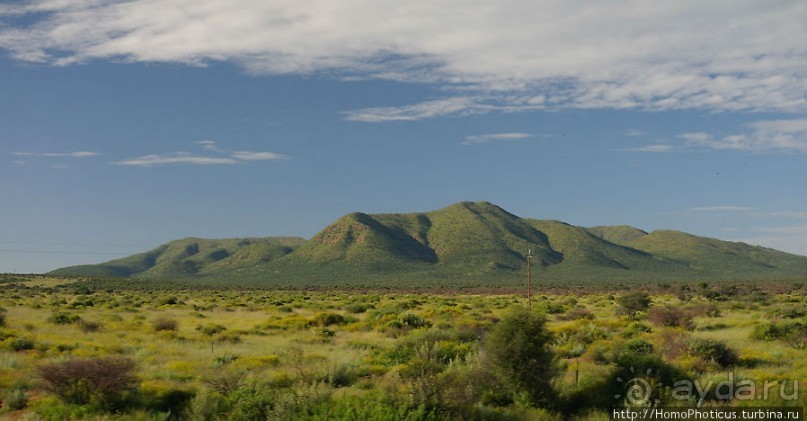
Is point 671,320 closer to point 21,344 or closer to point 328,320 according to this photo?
point 328,320

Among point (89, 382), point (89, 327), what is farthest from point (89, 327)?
point (89, 382)

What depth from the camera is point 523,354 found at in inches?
519

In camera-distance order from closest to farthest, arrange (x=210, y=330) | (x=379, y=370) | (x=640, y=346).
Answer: (x=379, y=370) < (x=640, y=346) < (x=210, y=330)

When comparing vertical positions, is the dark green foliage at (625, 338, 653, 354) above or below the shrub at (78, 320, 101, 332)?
above

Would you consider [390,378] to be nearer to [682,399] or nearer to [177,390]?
[177,390]

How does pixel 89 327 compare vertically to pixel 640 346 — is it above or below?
below

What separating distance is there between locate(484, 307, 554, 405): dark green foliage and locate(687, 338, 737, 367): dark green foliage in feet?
21.0

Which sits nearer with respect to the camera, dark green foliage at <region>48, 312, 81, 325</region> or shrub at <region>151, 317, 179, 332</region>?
shrub at <region>151, 317, 179, 332</region>

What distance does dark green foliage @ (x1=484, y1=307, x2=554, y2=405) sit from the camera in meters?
12.9

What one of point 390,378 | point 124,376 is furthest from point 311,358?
A: point 124,376

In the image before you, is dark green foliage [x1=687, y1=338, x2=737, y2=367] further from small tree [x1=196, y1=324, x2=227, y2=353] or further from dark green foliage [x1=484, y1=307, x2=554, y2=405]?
small tree [x1=196, y1=324, x2=227, y2=353]

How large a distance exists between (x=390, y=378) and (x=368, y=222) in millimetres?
183688

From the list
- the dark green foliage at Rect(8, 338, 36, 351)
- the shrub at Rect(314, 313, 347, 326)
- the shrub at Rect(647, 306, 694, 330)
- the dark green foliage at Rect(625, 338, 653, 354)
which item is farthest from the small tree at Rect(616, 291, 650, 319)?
the dark green foliage at Rect(8, 338, 36, 351)

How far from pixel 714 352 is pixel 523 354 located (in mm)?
7607
